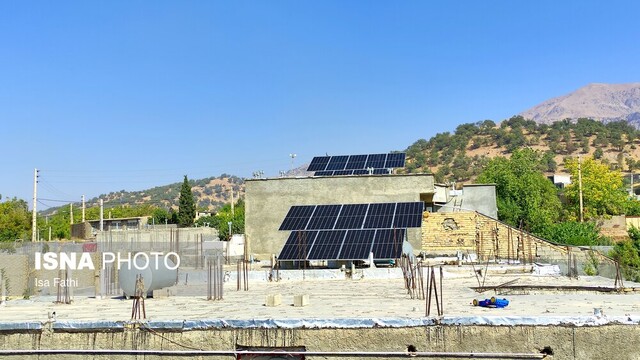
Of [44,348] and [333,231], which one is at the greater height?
[333,231]

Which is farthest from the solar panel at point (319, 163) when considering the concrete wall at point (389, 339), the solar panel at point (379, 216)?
the concrete wall at point (389, 339)

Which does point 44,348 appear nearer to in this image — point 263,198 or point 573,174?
point 263,198

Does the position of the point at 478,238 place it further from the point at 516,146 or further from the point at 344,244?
the point at 516,146

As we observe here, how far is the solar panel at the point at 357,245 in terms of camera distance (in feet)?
78.2

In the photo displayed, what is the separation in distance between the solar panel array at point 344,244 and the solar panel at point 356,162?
13591mm

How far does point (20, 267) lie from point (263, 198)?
63.1 ft

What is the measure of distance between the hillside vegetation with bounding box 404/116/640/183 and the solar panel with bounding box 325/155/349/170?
192 ft

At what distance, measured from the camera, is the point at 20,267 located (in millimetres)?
19641

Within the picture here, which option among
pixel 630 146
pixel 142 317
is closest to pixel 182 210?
pixel 142 317

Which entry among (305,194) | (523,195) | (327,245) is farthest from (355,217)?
(523,195)

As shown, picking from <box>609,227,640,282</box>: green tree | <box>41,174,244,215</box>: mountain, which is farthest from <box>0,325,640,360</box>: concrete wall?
<box>41,174,244,215</box>: mountain

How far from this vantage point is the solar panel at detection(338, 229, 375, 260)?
78.2ft

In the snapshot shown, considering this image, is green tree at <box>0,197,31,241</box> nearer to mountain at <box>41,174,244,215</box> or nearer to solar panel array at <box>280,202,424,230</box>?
solar panel array at <box>280,202,424,230</box>

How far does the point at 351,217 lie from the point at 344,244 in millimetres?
3699
